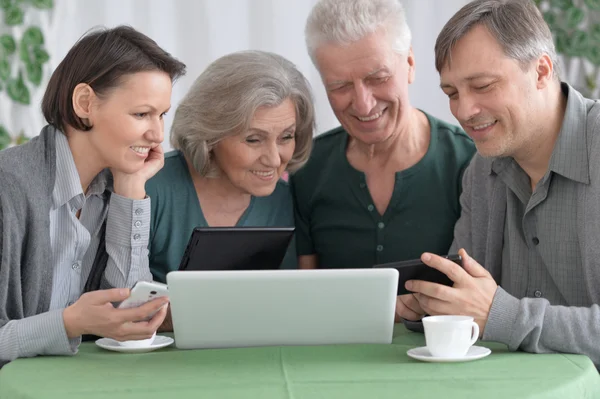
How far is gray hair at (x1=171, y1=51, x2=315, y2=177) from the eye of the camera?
234 centimetres

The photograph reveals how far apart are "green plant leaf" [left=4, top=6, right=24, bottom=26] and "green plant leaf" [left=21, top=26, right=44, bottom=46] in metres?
0.06

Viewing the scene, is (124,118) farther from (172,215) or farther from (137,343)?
(137,343)

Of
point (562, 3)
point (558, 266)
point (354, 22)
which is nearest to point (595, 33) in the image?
point (562, 3)

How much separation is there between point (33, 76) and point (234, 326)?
2330 millimetres

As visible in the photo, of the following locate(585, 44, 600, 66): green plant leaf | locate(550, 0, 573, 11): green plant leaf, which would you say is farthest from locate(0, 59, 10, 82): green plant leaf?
locate(585, 44, 600, 66): green plant leaf

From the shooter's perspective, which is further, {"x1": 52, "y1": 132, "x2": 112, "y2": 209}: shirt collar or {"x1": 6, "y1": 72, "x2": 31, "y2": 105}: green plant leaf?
{"x1": 6, "y1": 72, "x2": 31, "y2": 105}: green plant leaf

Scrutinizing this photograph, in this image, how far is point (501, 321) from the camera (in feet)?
5.37

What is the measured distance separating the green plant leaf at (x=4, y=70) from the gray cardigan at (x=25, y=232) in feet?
6.01

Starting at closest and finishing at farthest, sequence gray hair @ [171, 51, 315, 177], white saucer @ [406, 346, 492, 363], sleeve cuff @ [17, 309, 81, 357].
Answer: white saucer @ [406, 346, 492, 363] → sleeve cuff @ [17, 309, 81, 357] → gray hair @ [171, 51, 315, 177]

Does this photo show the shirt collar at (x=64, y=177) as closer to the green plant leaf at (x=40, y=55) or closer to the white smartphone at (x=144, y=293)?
the white smartphone at (x=144, y=293)

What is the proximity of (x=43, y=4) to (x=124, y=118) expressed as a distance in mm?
1806

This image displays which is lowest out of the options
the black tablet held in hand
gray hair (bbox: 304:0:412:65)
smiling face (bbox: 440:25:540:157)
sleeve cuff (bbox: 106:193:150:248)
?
the black tablet held in hand

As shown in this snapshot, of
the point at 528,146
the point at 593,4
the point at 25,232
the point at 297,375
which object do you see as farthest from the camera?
the point at 593,4

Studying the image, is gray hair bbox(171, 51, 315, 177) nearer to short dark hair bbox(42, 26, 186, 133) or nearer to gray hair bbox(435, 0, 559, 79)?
short dark hair bbox(42, 26, 186, 133)
